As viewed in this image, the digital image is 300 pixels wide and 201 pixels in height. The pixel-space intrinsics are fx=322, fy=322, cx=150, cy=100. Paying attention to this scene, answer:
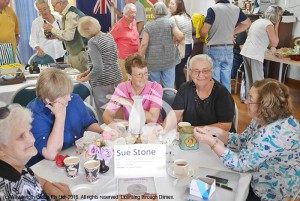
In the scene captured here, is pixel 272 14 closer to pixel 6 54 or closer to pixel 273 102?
pixel 273 102

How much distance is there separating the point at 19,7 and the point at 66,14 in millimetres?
2084

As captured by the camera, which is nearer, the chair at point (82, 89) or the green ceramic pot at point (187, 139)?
the green ceramic pot at point (187, 139)

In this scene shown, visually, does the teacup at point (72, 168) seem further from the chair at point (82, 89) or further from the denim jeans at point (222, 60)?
the denim jeans at point (222, 60)

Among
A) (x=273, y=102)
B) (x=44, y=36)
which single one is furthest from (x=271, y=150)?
(x=44, y=36)

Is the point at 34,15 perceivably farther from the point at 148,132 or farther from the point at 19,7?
the point at 148,132

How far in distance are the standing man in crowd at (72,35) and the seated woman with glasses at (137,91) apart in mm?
1516

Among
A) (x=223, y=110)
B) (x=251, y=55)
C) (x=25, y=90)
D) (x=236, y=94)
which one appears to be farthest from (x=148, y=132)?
(x=236, y=94)

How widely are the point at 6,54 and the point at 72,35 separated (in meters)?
0.79

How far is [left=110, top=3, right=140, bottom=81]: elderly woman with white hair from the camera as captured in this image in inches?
155

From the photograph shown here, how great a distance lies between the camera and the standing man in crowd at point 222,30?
3.87 meters

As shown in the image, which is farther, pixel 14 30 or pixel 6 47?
pixel 14 30

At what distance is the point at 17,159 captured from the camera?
1.28 m

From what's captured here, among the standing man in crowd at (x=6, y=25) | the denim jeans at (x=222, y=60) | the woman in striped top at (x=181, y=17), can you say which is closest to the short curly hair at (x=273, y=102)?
the denim jeans at (x=222, y=60)

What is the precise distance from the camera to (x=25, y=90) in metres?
2.50
